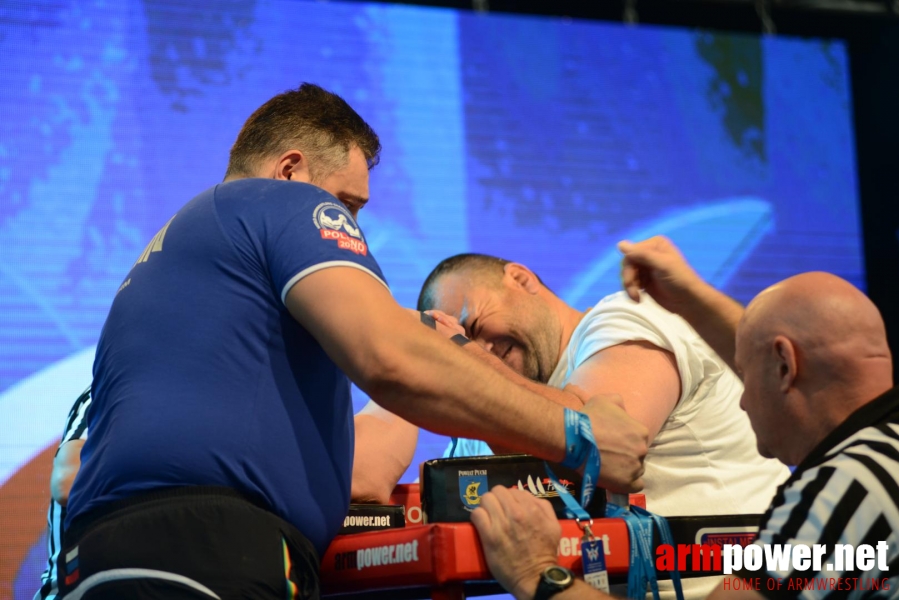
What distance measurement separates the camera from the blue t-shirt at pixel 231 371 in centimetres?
135

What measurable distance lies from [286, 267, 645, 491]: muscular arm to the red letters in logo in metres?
0.05

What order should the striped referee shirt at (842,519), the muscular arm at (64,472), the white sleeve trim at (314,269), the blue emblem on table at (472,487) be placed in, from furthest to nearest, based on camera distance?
the muscular arm at (64,472) → the blue emblem on table at (472,487) → the white sleeve trim at (314,269) → the striped referee shirt at (842,519)

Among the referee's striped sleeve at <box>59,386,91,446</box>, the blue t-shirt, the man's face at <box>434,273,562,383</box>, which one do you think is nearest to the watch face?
the blue t-shirt

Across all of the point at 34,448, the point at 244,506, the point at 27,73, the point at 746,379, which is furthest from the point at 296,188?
the point at 27,73

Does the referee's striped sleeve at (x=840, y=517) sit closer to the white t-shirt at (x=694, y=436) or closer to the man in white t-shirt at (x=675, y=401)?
the man in white t-shirt at (x=675, y=401)

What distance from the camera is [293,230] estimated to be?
1437 millimetres

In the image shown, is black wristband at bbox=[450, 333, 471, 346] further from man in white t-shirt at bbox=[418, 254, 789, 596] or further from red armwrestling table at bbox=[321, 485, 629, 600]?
red armwrestling table at bbox=[321, 485, 629, 600]

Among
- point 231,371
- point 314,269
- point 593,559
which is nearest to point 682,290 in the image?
point 593,559

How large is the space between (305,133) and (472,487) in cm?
80

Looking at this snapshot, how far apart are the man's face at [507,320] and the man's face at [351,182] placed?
127cm

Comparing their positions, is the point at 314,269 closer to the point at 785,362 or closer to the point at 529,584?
the point at 529,584

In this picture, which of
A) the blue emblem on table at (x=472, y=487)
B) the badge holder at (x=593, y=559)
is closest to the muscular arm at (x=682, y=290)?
the blue emblem on table at (x=472, y=487)

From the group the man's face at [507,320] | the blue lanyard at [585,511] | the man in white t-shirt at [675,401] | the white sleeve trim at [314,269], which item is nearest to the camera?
the white sleeve trim at [314,269]

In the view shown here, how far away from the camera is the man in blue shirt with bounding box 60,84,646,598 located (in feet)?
4.31
